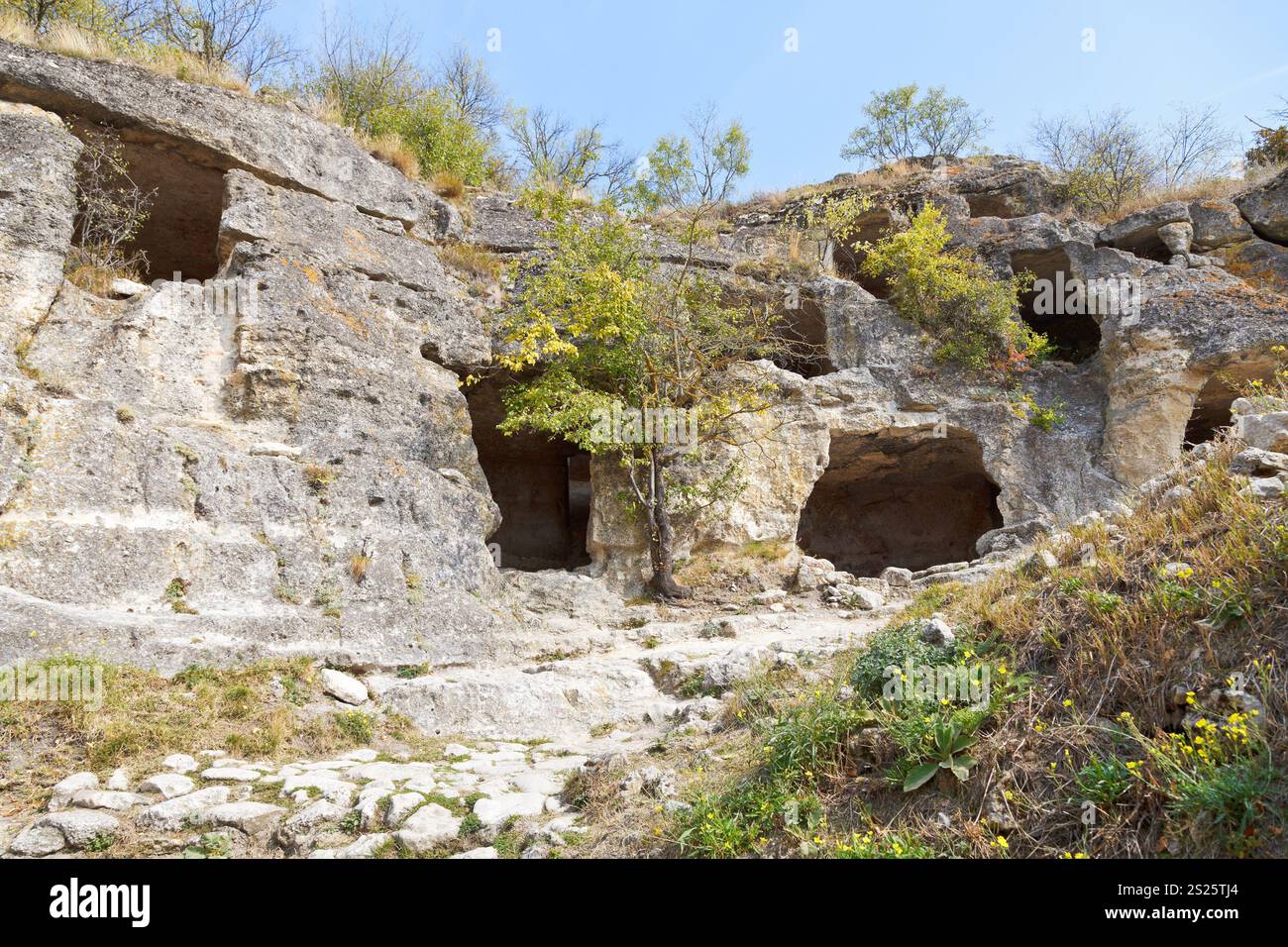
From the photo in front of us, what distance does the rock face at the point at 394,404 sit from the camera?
645cm

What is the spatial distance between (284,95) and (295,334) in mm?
4418

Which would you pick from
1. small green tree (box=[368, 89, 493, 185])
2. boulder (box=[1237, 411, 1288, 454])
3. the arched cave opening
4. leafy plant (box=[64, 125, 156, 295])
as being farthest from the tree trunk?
small green tree (box=[368, 89, 493, 185])

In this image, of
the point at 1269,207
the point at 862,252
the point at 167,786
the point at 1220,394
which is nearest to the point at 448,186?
the point at 862,252

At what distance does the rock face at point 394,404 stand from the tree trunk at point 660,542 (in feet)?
1.26

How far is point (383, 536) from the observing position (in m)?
7.74

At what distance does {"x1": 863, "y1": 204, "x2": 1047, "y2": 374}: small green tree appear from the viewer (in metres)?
12.7

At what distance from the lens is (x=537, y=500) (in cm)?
1406

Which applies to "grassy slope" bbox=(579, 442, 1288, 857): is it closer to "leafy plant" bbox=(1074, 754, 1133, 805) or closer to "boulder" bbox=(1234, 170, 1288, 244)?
"leafy plant" bbox=(1074, 754, 1133, 805)

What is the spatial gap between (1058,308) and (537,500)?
9.86m

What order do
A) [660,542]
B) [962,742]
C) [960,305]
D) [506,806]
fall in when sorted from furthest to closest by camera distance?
[960,305]
[660,542]
[506,806]
[962,742]

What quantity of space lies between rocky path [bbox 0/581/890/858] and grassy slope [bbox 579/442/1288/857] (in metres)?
0.61

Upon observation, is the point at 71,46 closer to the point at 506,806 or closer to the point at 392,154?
the point at 392,154

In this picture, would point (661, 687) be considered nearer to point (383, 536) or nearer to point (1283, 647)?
point (383, 536)

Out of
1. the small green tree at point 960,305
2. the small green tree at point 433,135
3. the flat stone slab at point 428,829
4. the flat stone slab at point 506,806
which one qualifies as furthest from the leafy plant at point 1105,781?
the small green tree at point 433,135
